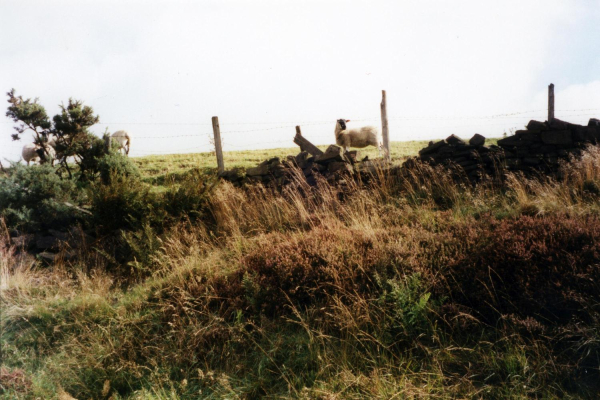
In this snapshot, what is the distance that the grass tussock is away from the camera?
12.0ft

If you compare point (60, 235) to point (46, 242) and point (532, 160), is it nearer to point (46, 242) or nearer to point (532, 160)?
point (46, 242)

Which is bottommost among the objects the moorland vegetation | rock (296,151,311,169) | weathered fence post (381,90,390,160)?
the moorland vegetation

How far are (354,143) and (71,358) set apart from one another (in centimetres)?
1312

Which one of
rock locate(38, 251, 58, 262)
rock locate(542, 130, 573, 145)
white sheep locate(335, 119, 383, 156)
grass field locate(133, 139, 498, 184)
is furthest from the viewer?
white sheep locate(335, 119, 383, 156)

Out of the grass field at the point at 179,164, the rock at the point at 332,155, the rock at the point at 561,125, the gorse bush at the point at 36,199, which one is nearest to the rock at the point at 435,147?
the rock at the point at 332,155

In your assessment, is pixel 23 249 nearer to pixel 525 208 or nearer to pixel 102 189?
pixel 102 189

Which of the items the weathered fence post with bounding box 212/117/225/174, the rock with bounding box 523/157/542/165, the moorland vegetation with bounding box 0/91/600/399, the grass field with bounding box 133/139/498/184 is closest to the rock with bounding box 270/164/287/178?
the weathered fence post with bounding box 212/117/225/174

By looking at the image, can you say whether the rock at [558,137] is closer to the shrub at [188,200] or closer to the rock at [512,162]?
the rock at [512,162]

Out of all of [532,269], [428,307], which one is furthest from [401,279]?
[532,269]

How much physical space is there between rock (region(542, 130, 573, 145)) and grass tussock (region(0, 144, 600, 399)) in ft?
8.94

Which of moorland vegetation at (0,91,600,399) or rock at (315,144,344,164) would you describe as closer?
moorland vegetation at (0,91,600,399)

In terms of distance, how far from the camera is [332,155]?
9539mm

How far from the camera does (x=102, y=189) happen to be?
8.91m

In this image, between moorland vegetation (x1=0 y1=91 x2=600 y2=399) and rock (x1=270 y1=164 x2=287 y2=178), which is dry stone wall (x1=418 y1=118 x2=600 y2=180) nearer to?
moorland vegetation (x1=0 y1=91 x2=600 y2=399)
